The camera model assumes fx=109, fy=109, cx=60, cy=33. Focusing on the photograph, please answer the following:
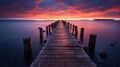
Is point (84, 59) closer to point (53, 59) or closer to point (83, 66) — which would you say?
point (83, 66)

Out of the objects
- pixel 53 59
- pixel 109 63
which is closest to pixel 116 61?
pixel 109 63

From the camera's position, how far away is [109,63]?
438 inches

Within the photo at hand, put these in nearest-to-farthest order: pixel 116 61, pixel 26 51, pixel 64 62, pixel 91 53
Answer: pixel 64 62
pixel 26 51
pixel 91 53
pixel 116 61

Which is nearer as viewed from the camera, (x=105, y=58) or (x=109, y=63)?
(x=109, y=63)

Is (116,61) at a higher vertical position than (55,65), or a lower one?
lower

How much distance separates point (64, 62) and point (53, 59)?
1.81 ft

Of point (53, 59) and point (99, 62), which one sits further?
point (99, 62)

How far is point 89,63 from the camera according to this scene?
422cm

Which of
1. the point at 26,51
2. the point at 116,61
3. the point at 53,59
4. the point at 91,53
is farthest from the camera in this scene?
the point at 116,61

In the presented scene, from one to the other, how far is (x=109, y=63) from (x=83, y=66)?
27.7 feet

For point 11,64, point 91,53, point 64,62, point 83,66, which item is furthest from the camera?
point 11,64

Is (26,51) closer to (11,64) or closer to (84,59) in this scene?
(84,59)

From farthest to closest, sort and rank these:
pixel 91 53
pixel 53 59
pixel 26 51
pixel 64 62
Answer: pixel 91 53 → pixel 26 51 → pixel 53 59 → pixel 64 62

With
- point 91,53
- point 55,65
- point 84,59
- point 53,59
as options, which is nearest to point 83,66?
point 84,59
